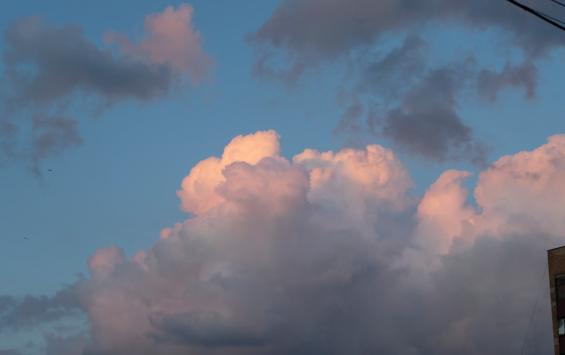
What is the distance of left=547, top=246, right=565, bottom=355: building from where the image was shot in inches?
3404

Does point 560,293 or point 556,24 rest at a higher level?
point 560,293

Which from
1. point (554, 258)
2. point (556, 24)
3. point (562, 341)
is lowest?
point (556, 24)

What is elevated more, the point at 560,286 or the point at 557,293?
the point at 560,286

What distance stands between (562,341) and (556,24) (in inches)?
2968

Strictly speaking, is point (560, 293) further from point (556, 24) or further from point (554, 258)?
point (556, 24)

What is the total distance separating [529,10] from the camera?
56.3 ft

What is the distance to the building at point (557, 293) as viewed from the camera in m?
86.5

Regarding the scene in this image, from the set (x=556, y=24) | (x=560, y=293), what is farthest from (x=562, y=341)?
(x=556, y=24)

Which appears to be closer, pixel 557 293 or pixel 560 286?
pixel 560 286

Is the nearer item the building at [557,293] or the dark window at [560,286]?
the building at [557,293]

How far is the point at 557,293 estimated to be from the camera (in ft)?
288

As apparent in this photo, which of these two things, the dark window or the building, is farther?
the dark window

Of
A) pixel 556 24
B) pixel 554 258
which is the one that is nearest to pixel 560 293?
pixel 554 258

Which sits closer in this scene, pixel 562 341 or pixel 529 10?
pixel 529 10
